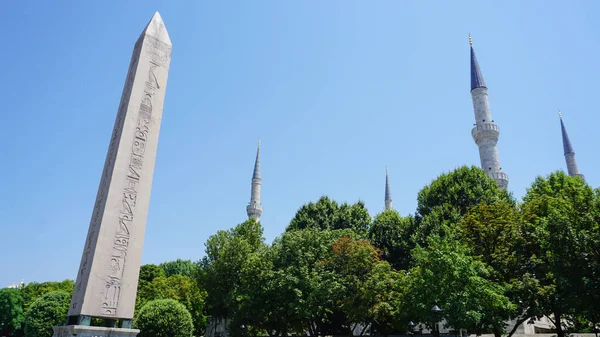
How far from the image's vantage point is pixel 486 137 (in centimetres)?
3897

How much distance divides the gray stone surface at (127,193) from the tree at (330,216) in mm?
21764

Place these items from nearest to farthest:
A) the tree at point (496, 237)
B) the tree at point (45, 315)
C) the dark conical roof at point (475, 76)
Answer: the tree at point (496, 237) < the tree at point (45, 315) < the dark conical roof at point (475, 76)

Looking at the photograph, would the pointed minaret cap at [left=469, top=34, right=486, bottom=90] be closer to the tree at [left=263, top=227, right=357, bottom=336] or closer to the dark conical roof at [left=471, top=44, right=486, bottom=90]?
the dark conical roof at [left=471, top=44, right=486, bottom=90]

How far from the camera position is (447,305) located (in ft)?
55.8

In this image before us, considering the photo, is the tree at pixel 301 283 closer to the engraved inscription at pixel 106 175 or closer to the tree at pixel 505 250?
the tree at pixel 505 250

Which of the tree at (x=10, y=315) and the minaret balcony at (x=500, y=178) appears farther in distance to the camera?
the tree at (x=10, y=315)

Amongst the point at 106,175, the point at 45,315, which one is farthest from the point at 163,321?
the point at 106,175

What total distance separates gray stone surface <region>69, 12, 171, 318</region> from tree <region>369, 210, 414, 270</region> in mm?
20137

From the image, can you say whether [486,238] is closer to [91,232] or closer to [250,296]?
[250,296]

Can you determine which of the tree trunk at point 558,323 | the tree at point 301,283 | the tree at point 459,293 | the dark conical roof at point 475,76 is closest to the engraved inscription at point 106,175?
the tree at point 459,293

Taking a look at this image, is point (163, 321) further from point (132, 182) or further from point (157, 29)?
point (157, 29)

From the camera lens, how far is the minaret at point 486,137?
122ft

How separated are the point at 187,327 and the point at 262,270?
5.37m

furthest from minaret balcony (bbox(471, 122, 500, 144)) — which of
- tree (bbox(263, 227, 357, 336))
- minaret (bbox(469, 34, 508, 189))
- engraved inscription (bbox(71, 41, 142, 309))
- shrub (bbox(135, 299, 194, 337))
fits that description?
engraved inscription (bbox(71, 41, 142, 309))
